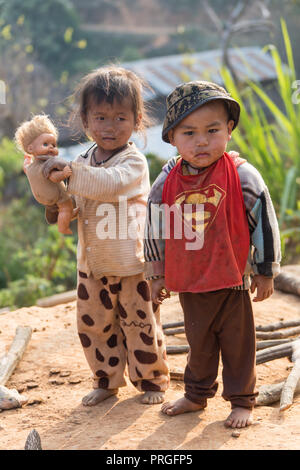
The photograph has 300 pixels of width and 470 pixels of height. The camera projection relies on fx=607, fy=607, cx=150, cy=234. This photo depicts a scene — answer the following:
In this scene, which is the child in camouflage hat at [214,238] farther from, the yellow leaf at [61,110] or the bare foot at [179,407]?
the yellow leaf at [61,110]

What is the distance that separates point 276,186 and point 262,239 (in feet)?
11.8

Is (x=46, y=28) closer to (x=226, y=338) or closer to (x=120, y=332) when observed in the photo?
(x=120, y=332)

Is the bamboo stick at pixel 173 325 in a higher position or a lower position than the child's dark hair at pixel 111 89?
lower

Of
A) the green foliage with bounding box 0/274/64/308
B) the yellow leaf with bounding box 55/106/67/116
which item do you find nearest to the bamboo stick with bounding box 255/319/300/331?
the green foliage with bounding box 0/274/64/308

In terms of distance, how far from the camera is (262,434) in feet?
7.77

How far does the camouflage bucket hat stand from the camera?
7.34ft

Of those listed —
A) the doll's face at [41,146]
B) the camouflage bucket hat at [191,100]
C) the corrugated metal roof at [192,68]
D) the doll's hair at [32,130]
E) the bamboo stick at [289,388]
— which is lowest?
the bamboo stick at [289,388]

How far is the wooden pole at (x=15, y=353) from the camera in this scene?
323 centimetres

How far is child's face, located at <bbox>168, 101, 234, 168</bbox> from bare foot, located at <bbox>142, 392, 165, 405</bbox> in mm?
1134

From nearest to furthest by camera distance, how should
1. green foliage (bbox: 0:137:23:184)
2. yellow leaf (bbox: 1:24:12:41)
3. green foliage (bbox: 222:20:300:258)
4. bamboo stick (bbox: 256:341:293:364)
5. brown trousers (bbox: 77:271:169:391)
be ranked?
1. brown trousers (bbox: 77:271:169:391)
2. bamboo stick (bbox: 256:341:293:364)
3. green foliage (bbox: 222:20:300:258)
4. yellow leaf (bbox: 1:24:12:41)
5. green foliage (bbox: 0:137:23:184)

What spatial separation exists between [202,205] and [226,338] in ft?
1.81

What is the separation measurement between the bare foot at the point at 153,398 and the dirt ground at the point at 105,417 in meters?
0.03

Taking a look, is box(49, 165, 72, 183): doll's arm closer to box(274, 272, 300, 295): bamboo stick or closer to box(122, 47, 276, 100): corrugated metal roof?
box(274, 272, 300, 295): bamboo stick

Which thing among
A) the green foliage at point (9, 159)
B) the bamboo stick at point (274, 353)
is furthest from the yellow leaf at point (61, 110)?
the bamboo stick at point (274, 353)
